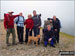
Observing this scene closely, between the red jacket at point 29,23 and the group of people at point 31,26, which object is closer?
the group of people at point 31,26

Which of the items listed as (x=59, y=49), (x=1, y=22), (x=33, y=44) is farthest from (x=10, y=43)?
(x=1, y=22)

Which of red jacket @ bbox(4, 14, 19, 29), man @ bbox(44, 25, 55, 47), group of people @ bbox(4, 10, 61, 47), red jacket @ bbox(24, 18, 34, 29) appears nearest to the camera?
red jacket @ bbox(4, 14, 19, 29)

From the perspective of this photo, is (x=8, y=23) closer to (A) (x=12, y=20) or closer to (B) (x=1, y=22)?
(A) (x=12, y=20)

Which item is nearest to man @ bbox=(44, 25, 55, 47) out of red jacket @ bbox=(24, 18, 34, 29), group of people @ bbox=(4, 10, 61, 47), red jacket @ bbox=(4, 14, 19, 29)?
group of people @ bbox=(4, 10, 61, 47)

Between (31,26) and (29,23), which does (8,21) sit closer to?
(29,23)

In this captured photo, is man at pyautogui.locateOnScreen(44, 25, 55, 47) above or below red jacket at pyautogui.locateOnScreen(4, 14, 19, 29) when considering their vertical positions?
below

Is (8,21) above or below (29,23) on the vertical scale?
above

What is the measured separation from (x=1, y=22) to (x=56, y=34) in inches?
630

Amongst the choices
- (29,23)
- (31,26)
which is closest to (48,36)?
(31,26)

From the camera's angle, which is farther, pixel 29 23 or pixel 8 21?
pixel 29 23

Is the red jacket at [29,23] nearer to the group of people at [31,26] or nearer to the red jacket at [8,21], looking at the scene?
the group of people at [31,26]

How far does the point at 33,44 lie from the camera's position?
12328 millimetres

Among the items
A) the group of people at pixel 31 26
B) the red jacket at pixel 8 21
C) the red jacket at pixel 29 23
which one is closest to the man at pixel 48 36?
the group of people at pixel 31 26

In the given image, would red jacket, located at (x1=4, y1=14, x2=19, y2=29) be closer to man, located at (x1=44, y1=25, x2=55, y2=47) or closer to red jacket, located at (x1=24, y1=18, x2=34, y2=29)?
red jacket, located at (x1=24, y1=18, x2=34, y2=29)
